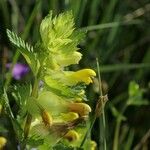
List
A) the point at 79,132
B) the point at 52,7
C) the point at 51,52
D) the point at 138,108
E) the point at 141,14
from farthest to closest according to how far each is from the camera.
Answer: the point at 141,14 → the point at 138,108 → the point at 52,7 → the point at 79,132 → the point at 51,52

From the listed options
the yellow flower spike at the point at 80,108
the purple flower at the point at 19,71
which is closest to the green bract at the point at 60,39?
the yellow flower spike at the point at 80,108

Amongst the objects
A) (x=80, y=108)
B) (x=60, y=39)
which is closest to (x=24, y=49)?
(x=60, y=39)

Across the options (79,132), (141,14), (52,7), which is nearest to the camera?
(79,132)

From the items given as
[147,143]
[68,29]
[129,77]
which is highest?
[68,29]

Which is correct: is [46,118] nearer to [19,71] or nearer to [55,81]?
[55,81]

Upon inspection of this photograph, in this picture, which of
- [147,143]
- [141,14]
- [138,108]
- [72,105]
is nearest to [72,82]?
[72,105]

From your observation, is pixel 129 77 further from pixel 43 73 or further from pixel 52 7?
pixel 43 73

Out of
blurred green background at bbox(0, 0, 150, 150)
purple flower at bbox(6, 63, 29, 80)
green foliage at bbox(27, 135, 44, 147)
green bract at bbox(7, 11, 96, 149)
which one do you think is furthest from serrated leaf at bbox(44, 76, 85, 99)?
purple flower at bbox(6, 63, 29, 80)
